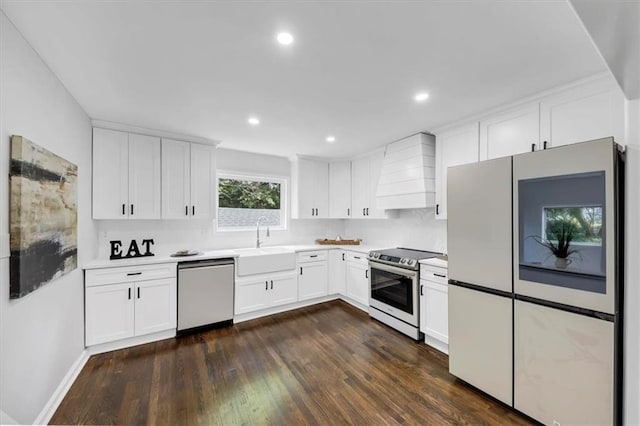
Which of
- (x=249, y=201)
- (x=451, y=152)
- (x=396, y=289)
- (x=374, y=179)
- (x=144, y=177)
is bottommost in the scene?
(x=396, y=289)

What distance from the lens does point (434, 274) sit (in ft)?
9.29

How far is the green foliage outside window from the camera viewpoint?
4191 millimetres

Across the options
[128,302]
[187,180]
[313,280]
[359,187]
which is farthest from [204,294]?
[359,187]

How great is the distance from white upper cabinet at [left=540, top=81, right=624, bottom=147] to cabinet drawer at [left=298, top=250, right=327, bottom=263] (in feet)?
10.3

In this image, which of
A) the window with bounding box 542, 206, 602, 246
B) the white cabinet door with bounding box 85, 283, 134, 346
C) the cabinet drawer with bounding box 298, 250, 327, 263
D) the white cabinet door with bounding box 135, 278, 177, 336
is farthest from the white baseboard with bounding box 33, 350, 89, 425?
the window with bounding box 542, 206, 602, 246

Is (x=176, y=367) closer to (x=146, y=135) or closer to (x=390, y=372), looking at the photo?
(x=390, y=372)

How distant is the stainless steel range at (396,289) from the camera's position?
119 inches

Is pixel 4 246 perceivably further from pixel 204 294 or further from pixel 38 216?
pixel 204 294

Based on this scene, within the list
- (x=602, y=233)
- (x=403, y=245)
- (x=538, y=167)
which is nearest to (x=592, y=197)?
(x=602, y=233)

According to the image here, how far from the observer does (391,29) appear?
1.48 m

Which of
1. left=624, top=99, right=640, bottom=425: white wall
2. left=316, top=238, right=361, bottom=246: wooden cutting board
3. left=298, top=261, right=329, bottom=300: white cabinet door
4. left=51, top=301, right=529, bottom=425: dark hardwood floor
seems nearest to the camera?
left=624, top=99, right=640, bottom=425: white wall

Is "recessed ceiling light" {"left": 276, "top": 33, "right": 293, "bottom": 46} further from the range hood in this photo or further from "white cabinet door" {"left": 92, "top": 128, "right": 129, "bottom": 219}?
"white cabinet door" {"left": 92, "top": 128, "right": 129, "bottom": 219}

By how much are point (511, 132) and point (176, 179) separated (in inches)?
155

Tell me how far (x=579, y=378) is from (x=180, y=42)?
10.6 ft
